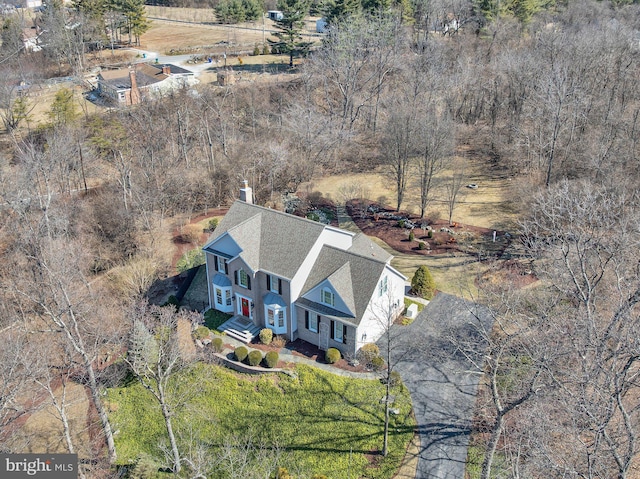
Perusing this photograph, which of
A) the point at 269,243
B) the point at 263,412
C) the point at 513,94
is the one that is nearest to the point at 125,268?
the point at 269,243

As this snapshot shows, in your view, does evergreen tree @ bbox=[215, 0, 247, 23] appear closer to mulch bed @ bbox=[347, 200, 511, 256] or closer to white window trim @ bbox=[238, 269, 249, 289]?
mulch bed @ bbox=[347, 200, 511, 256]

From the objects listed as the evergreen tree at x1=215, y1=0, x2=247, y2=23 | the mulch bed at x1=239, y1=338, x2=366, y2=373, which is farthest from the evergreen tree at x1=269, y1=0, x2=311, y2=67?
the mulch bed at x1=239, y1=338, x2=366, y2=373

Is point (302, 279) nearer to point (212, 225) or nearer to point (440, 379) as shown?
point (440, 379)

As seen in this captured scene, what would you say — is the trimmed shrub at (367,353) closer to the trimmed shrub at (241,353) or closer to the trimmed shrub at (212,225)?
the trimmed shrub at (241,353)

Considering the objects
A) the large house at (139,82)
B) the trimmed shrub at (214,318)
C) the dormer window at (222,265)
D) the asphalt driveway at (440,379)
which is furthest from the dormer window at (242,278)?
the large house at (139,82)

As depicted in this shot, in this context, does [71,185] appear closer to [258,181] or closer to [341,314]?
[258,181]

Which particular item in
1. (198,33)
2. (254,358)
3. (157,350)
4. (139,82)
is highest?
A: (198,33)

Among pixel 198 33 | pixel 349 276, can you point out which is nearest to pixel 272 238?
pixel 349 276
